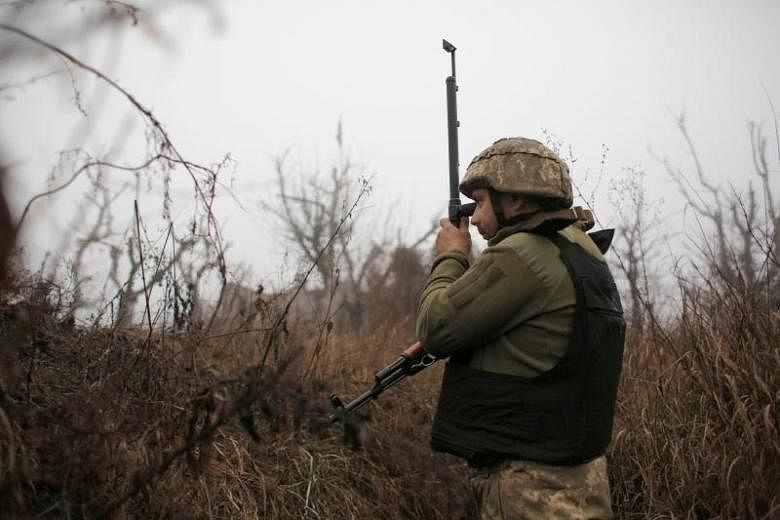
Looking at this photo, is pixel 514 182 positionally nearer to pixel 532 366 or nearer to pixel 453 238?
pixel 453 238

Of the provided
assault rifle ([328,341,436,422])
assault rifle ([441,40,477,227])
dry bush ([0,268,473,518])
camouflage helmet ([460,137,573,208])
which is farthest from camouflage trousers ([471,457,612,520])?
assault rifle ([441,40,477,227])

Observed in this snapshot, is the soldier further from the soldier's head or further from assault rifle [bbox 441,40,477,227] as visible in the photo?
assault rifle [bbox 441,40,477,227]

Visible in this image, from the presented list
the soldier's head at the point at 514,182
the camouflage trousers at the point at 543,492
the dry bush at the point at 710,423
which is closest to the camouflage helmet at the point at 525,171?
the soldier's head at the point at 514,182

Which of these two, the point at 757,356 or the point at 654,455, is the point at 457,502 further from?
the point at 757,356

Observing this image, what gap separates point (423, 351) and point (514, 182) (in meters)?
0.82

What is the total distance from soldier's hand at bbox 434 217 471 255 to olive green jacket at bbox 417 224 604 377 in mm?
374

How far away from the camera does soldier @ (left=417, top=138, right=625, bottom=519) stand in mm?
2312

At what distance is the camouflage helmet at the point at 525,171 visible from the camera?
8.26ft

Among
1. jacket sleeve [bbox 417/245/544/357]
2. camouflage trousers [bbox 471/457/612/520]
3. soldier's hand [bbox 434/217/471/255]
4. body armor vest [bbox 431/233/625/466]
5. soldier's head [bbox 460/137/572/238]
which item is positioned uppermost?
soldier's head [bbox 460/137/572/238]

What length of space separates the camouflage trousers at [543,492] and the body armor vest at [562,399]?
0.15 ft

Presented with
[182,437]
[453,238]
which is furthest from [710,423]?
[182,437]

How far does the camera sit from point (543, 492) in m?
2.32

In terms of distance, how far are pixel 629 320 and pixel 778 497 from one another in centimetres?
270

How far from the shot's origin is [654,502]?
3.36 metres
